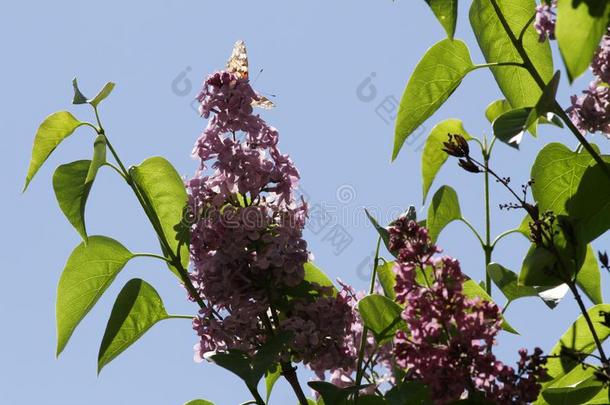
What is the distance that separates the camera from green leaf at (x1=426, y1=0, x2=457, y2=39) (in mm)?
1620

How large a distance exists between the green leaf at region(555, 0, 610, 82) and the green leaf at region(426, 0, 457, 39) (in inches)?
21.9

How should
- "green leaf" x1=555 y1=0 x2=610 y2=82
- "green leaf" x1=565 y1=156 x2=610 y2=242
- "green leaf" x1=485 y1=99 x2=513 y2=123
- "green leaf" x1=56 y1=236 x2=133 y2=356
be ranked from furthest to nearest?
1. "green leaf" x1=485 y1=99 x2=513 y2=123
2. "green leaf" x1=56 y1=236 x2=133 y2=356
3. "green leaf" x1=565 y1=156 x2=610 y2=242
4. "green leaf" x1=555 y1=0 x2=610 y2=82

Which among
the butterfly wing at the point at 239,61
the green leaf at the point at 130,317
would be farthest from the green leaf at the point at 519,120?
the green leaf at the point at 130,317

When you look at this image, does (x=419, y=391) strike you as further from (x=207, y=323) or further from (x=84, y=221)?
(x=84, y=221)

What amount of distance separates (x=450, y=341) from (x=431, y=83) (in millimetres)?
636

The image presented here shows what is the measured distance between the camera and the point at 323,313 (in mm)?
1797

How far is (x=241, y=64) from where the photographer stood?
226cm

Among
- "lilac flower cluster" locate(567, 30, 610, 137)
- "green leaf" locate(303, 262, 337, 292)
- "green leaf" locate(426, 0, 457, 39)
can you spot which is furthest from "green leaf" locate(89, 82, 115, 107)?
"lilac flower cluster" locate(567, 30, 610, 137)

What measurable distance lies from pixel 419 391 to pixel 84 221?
0.76 metres

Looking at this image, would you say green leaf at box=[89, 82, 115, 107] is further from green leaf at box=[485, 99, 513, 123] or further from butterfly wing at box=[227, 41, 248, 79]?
green leaf at box=[485, 99, 513, 123]

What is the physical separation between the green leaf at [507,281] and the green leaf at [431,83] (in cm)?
31

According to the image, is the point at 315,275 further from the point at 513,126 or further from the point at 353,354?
the point at 513,126

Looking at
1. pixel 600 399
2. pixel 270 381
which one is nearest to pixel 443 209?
pixel 270 381

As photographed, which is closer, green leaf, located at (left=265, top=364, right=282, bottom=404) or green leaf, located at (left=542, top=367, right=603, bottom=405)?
green leaf, located at (left=542, top=367, right=603, bottom=405)
